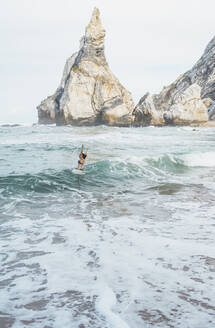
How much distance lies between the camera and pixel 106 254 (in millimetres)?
Answer: 4133

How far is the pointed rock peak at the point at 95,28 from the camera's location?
6712 cm

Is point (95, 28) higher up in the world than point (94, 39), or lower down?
higher up

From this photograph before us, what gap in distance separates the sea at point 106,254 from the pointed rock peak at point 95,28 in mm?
66905

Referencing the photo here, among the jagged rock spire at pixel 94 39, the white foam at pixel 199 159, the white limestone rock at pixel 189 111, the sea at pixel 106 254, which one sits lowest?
the sea at pixel 106 254

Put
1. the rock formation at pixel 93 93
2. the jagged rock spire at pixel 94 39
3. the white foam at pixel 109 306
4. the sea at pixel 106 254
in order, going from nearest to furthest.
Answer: the white foam at pixel 109 306
the sea at pixel 106 254
the rock formation at pixel 93 93
the jagged rock spire at pixel 94 39

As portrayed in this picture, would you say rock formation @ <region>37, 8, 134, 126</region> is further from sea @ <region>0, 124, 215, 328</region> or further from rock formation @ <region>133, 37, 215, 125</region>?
sea @ <region>0, 124, 215, 328</region>

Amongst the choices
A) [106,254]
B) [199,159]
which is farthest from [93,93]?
[106,254]

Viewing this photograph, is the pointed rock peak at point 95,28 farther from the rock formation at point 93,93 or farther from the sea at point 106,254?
the sea at point 106,254

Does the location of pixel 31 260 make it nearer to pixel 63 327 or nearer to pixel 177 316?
pixel 63 327

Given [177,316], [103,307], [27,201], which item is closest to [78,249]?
[103,307]

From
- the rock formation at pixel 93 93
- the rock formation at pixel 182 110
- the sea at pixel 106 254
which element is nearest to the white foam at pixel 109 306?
the sea at pixel 106 254

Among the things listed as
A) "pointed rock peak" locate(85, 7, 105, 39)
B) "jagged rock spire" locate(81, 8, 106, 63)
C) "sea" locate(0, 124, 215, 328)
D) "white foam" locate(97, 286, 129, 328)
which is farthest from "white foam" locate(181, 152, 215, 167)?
"pointed rock peak" locate(85, 7, 105, 39)

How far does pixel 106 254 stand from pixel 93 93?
62560 millimetres

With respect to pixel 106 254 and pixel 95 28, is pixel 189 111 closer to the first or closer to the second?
pixel 95 28
